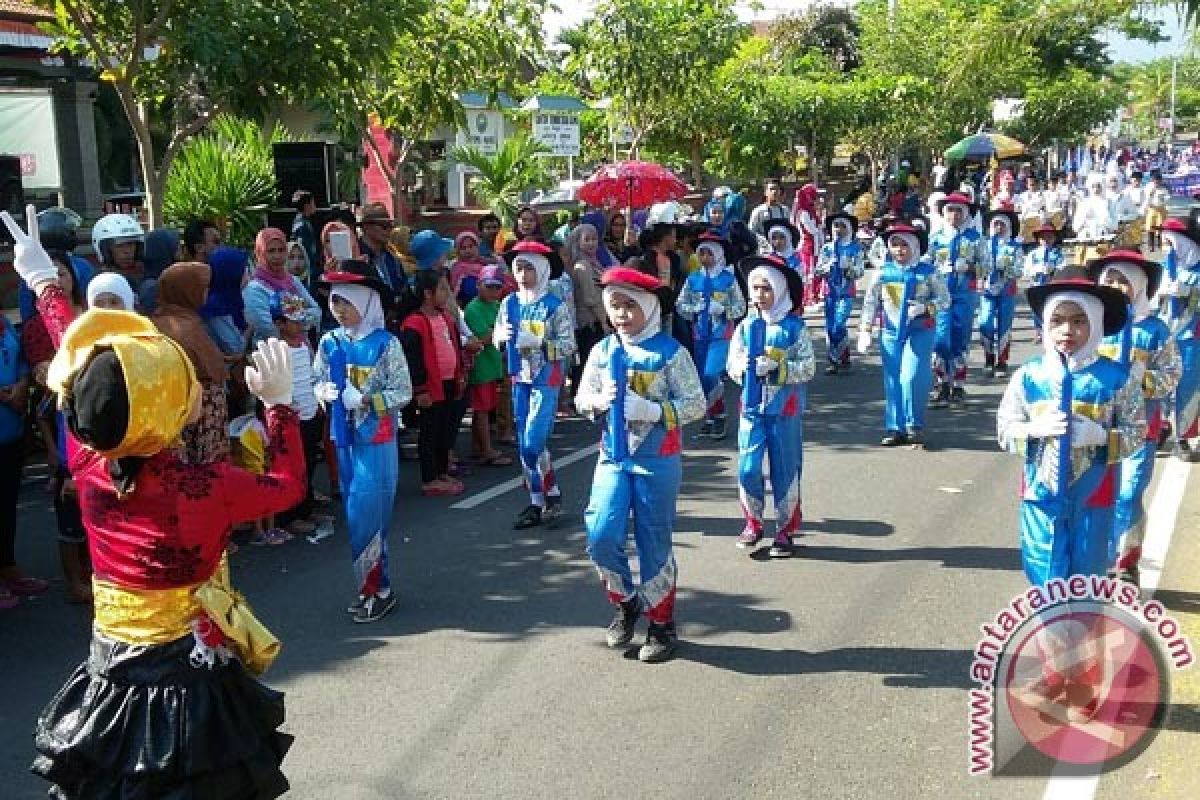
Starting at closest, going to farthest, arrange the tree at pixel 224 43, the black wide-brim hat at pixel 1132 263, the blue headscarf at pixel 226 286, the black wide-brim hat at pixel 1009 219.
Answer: the black wide-brim hat at pixel 1132 263, the blue headscarf at pixel 226 286, the tree at pixel 224 43, the black wide-brim hat at pixel 1009 219

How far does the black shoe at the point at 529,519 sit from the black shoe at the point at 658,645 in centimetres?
218

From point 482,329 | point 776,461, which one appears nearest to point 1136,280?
point 776,461

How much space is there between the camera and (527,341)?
779 cm

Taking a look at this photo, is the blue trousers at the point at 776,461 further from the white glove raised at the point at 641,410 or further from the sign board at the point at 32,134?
the sign board at the point at 32,134

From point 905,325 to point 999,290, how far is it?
3.22 metres

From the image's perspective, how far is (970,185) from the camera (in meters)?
31.6

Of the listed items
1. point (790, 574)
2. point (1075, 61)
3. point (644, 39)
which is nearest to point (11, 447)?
point (790, 574)

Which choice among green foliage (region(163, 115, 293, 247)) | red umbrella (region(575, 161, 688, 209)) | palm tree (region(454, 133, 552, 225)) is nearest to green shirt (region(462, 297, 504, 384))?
green foliage (region(163, 115, 293, 247))

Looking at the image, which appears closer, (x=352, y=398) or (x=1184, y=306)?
(x=352, y=398)

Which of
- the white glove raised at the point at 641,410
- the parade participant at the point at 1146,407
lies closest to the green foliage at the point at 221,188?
the white glove raised at the point at 641,410

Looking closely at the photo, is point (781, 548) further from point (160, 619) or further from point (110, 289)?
point (160, 619)

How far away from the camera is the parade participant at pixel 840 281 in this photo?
13047mm

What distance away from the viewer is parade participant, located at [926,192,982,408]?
1134 cm

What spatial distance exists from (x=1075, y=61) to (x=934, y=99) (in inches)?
631
